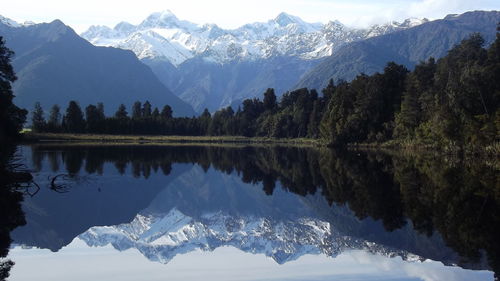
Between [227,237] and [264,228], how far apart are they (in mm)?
4537

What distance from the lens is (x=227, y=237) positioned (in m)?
33.9

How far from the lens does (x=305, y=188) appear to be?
5853 centimetres

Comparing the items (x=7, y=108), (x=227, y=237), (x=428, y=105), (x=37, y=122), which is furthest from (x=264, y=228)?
(x=37, y=122)

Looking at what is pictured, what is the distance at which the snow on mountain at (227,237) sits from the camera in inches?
1163

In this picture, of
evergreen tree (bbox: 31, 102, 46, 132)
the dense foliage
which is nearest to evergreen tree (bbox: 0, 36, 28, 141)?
the dense foliage

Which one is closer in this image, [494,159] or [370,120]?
[494,159]

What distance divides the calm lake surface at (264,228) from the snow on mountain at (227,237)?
98 millimetres

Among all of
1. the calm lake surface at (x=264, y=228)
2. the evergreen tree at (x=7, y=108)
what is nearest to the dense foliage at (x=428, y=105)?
the calm lake surface at (x=264, y=228)

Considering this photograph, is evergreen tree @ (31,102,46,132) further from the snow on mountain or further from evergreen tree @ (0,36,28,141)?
the snow on mountain

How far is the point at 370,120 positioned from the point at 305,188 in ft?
300

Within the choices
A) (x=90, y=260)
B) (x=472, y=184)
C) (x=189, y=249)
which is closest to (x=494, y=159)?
(x=472, y=184)

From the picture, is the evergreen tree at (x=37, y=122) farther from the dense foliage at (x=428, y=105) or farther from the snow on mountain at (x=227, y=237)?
the snow on mountain at (x=227, y=237)

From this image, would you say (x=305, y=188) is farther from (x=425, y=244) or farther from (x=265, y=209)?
(x=425, y=244)

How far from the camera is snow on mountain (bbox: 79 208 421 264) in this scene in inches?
1163
